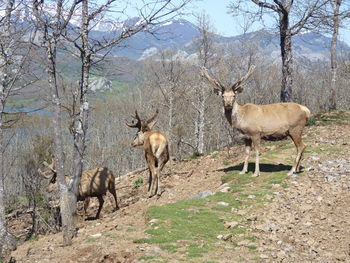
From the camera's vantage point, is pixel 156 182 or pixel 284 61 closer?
pixel 156 182

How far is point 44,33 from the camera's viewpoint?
823 centimetres

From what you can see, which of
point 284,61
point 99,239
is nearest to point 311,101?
point 284,61

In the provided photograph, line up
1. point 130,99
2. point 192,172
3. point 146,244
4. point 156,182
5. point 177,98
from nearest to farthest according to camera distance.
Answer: point 146,244 → point 156,182 → point 192,172 → point 177,98 → point 130,99

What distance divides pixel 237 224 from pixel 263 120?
413cm

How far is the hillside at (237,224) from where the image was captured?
7305 mm

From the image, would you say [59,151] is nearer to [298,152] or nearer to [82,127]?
[82,127]

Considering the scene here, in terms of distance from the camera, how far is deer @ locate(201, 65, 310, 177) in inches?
457

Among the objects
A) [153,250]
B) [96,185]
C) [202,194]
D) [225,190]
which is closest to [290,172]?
[225,190]

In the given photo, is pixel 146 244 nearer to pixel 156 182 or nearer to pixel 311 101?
pixel 156 182

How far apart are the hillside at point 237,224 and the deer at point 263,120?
89 centimetres

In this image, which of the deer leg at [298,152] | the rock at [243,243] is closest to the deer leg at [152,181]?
the deer leg at [298,152]

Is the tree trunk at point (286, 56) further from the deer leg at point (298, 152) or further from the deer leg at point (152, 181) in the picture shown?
the deer leg at point (152, 181)

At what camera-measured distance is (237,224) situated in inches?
337

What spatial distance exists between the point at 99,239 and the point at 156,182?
462 cm
